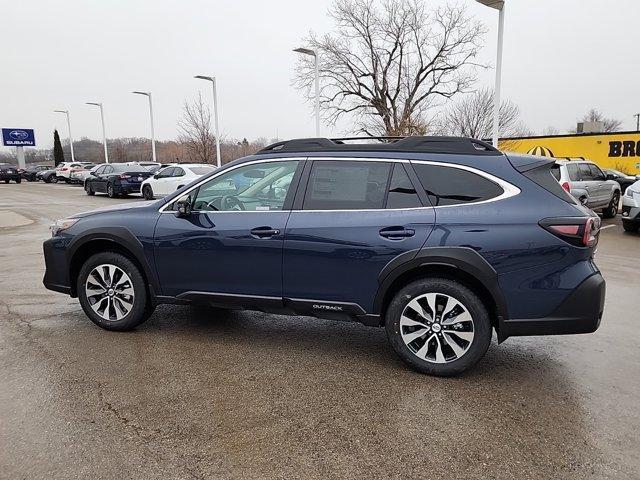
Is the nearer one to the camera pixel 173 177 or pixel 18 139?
pixel 173 177

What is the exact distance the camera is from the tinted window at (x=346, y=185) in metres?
3.84

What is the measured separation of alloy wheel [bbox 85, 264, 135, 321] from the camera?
459 centimetres

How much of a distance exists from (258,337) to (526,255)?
2475mm

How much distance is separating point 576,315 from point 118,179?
21.5 m

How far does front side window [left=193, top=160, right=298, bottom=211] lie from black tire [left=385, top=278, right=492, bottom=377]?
139cm

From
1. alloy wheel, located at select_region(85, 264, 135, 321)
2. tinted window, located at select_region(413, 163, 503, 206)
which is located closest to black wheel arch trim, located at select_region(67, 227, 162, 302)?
alloy wheel, located at select_region(85, 264, 135, 321)

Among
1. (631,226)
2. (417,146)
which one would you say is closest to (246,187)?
(417,146)

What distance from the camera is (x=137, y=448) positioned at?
2793mm

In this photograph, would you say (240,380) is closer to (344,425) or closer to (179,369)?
(179,369)

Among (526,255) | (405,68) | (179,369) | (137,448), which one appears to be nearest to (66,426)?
(137,448)

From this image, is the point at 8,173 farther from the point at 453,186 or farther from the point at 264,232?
the point at 453,186

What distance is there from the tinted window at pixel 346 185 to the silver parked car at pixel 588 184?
933 cm

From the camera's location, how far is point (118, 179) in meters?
21.7

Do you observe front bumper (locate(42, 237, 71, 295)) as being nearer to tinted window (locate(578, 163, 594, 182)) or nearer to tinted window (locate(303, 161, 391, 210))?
tinted window (locate(303, 161, 391, 210))
